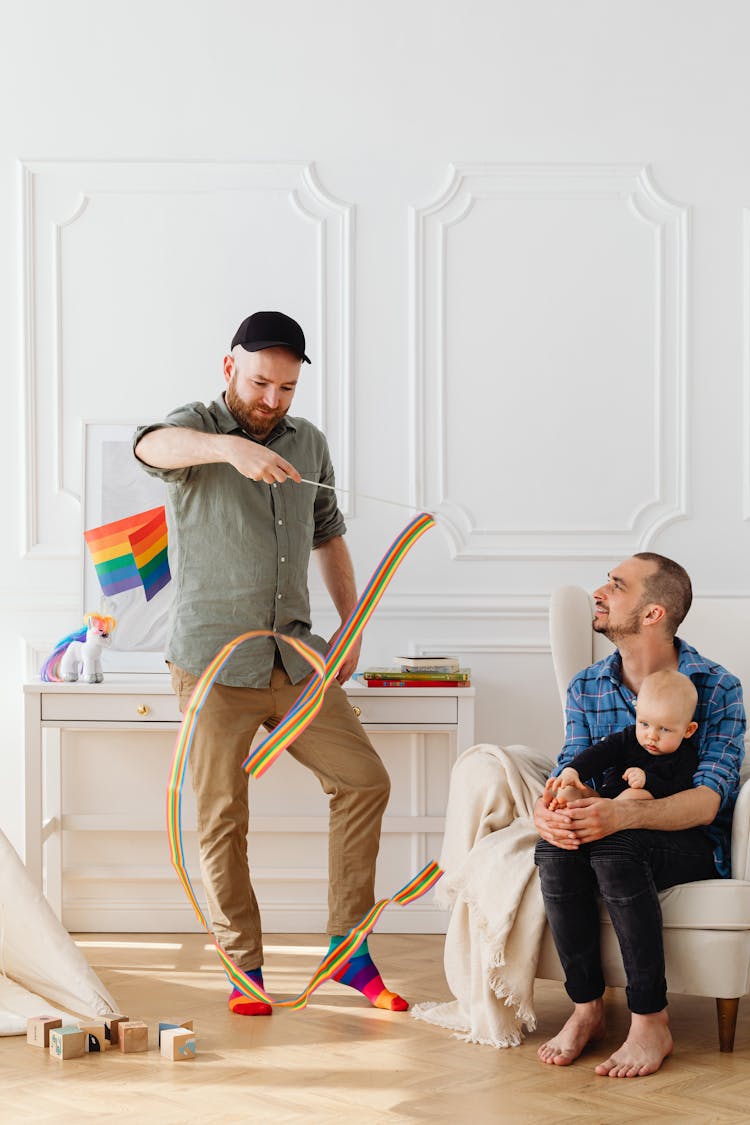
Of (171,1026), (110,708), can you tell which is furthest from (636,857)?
(110,708)

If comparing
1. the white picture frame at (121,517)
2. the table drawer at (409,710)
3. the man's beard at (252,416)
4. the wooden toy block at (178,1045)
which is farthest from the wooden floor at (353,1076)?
the man's beard at (252,416)

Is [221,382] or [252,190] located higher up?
[252,190]

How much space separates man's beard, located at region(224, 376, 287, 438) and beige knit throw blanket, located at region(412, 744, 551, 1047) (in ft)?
2.90

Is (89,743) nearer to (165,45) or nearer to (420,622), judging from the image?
(420,622)

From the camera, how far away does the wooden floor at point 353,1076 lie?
2.29 metres

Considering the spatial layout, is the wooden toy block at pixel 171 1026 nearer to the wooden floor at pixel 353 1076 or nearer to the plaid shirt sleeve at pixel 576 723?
the wooden floor at pixel 353 1076

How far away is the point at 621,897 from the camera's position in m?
2.48

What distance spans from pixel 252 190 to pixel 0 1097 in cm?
259

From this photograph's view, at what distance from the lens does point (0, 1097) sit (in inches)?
92.9

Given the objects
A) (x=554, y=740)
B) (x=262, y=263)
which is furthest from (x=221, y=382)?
(x=554, y=740)

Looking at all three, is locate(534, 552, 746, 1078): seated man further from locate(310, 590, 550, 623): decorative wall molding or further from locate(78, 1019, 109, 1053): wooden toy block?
locate(310, 590, 550, 623): decorative wall molding

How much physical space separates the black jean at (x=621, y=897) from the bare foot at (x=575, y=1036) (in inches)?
1.1

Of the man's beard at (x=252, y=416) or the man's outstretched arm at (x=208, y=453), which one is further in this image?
the man's beard at (x=252, y=416)

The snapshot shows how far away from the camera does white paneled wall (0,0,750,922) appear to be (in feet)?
12.6
